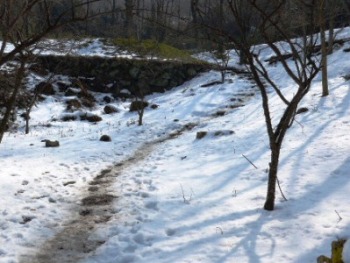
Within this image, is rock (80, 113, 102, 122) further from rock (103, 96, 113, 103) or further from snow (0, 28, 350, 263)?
rock (103, 96, 113, 103)

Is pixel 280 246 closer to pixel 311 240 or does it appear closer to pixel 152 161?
pixel 311 240

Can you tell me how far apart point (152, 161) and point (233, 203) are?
4306 millimetres

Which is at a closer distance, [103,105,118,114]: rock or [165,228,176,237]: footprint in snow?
[165,228,176,237]: footprint in snow

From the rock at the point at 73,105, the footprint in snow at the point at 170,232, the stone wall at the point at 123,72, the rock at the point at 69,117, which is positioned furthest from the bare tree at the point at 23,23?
the stone wall at the point at 123,72

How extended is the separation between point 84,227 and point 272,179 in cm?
285

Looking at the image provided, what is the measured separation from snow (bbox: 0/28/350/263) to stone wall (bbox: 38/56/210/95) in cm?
1137

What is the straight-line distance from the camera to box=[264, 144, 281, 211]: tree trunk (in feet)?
16.5

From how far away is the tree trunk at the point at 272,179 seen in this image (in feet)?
16.5

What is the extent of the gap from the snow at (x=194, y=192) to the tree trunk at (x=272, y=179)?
12cm

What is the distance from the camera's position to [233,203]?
231 inches

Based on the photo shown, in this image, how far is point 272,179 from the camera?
516 centimetres

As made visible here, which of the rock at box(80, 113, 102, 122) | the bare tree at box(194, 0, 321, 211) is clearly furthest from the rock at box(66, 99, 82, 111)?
the bare tree at box(194, 0, 321, 211)

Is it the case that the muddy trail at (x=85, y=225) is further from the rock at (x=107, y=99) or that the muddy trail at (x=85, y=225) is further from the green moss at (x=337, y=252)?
the rock at (x=107, y=99)

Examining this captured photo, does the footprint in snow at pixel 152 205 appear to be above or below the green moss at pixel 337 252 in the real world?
below
